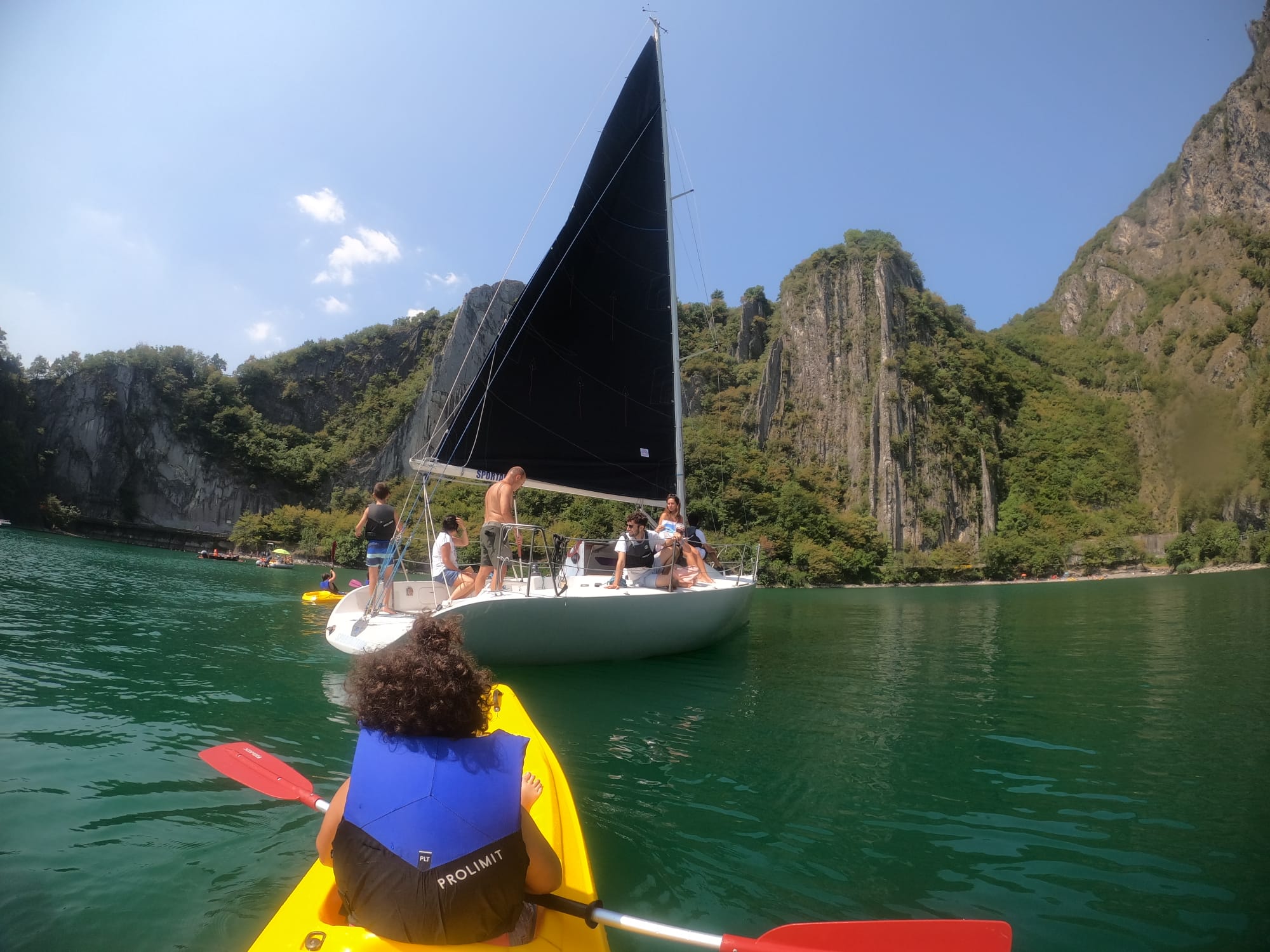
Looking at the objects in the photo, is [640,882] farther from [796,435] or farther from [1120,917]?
[796,435]

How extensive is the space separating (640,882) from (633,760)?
194 cm

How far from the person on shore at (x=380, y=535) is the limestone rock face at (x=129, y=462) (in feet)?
261

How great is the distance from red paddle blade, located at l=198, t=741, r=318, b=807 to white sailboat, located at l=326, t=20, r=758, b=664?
3.00 metres

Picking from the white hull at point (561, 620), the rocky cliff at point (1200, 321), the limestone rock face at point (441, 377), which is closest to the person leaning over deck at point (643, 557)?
the white hull at point (561, 620)

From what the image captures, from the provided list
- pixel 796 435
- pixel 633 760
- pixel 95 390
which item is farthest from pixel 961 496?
pixel 95 390

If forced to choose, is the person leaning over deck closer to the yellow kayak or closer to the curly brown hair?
the yellow kayak

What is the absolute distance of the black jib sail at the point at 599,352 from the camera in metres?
9.69

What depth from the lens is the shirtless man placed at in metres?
7.31

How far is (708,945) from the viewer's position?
2377 millimetres

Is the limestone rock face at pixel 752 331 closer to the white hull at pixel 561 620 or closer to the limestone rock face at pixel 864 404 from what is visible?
the limestone rock face at pixel 864 404

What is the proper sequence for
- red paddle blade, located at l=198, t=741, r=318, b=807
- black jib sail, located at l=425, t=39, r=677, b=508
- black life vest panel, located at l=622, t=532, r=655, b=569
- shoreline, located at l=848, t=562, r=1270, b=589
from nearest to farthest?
red paddle blade, located at l=198, t=741, r=318, b=807 → black life vest panel, located at l=622, t=532, r=655, b=569 → black jib sail, located at l=425, t=39, r=677, b=508 → shoreline, located at l=848, t=562, r=1270, b=589

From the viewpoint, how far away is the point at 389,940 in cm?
194

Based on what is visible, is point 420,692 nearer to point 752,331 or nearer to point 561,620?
point 561,620

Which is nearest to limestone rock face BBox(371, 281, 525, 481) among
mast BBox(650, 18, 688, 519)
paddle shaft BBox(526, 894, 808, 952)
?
mast BBox(650, 18, 688, 519)
